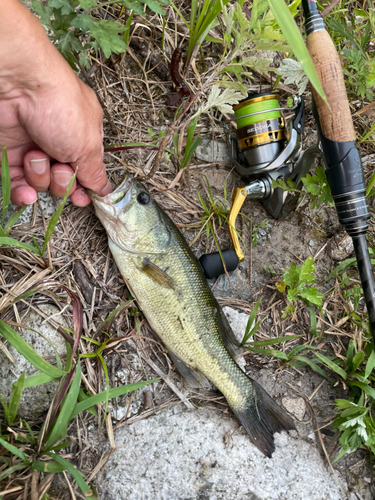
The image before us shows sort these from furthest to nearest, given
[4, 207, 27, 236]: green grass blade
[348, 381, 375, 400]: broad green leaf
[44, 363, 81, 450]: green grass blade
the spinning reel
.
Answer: the spinning reel < [348, 381, 375, 400]: broad green leaf < [4, 207, 27, 236]: green grass blade < [44, 363, 81, 450]: green grass blade

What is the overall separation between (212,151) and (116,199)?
4.10ft

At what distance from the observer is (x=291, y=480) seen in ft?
8.96

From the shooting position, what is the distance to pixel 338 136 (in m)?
2.69

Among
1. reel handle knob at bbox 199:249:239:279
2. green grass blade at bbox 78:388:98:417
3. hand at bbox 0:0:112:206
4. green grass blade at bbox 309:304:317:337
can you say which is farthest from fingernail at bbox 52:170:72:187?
green grass blade at bbox 309:304:317:337

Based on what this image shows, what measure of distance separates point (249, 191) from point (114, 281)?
4.73ft

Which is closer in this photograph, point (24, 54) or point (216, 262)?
point (24, 54)

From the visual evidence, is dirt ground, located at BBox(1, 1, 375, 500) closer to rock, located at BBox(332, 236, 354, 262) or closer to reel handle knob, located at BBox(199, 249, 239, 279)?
rock, located at BBox(332, 236, 354, 262)

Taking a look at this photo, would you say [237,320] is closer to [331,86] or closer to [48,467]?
[48,467]

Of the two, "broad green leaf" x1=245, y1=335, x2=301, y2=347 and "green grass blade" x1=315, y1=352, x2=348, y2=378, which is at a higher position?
"broad green leaf" x1=245, y1=335, x2=301, y2=347

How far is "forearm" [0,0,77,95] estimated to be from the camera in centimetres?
212

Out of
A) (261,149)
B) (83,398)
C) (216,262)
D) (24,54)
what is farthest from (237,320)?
(24,54)

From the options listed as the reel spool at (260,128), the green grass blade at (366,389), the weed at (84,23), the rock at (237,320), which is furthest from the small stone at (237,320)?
the weed at (84,23)

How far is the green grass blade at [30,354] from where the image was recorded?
2.21 meters

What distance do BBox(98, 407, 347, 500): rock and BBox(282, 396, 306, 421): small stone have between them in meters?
0.21
